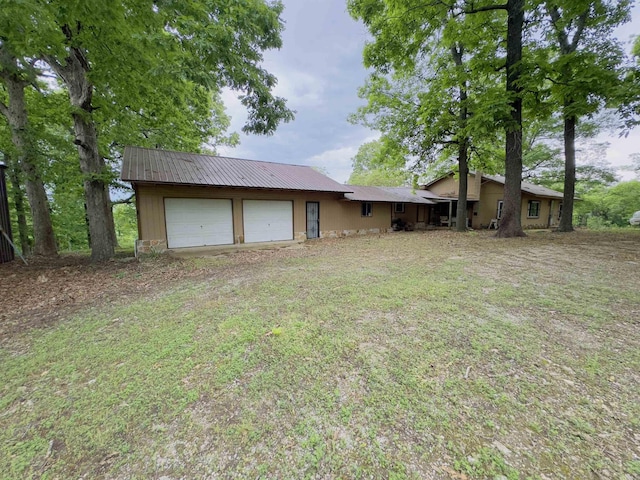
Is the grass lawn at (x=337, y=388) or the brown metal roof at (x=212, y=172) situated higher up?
the brown metal roof at (x=212, y=172)

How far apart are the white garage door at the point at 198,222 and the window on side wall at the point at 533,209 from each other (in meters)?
21.0

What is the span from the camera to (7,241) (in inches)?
293

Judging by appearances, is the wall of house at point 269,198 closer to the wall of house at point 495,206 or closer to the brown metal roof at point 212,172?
the brown metal roof at point 212,172

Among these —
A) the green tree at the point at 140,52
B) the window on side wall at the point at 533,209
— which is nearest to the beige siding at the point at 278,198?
the green tree at the point at 140,52

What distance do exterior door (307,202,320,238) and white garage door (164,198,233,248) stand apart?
3.86 metres

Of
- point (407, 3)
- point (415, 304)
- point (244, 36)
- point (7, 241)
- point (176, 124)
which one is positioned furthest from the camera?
point (176, 124)

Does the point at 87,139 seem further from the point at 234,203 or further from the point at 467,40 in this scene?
the point at 467,40

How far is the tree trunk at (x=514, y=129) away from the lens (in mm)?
8211

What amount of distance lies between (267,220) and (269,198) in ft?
3.19

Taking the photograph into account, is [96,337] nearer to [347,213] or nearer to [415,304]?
[415,304]

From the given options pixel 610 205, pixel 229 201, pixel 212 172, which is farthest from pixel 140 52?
pixel 610 205

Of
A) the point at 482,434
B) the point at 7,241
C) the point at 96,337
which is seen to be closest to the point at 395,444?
the point at 482,434

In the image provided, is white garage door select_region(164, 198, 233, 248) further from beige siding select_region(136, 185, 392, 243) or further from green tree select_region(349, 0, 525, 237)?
green tree select_region(349, 0, 525, 237)

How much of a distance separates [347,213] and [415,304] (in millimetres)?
10971
